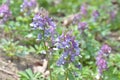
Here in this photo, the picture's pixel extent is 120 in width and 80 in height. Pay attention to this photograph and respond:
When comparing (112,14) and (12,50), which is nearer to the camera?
(12,50)

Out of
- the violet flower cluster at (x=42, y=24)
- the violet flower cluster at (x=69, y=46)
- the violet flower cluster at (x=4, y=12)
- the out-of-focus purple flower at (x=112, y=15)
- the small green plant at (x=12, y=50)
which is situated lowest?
the violet flower cluster at (x=69, y=46)

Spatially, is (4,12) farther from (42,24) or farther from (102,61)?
(102,61)

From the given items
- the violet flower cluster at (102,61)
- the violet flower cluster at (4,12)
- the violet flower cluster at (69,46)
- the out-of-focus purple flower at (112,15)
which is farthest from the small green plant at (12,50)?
the out-of-focus purple flower at (112,15)

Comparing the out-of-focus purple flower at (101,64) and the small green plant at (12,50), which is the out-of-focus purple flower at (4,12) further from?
the out-of-focus purple flower at (101,64)

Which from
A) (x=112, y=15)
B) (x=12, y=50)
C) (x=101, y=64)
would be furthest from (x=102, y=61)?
(x=112, y=15)

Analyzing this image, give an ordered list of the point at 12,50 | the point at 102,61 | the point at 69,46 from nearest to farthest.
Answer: the point at 69,46
the point at 102,61
the point at 12,50

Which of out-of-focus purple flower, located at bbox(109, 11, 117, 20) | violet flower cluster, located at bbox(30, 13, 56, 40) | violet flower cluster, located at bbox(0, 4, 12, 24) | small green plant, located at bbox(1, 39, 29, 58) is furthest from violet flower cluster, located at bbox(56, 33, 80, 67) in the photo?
out-of-focus purple flower, located at bbox(109, 11, 117, 20)

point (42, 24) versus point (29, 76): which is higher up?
point (42, 24)

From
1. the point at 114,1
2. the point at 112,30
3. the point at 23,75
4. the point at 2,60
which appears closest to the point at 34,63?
the point at 2,60

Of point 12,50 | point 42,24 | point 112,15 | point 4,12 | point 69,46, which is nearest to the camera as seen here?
point 69,46

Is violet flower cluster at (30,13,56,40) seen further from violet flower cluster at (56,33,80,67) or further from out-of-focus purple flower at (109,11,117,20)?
out-of-focus purple flower at (109,11,117,20)

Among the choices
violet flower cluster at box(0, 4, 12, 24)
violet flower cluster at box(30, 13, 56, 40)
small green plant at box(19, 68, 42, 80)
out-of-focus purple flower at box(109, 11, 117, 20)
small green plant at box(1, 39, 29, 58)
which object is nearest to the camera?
violet flower cluster at box(30, 13, 56, 40)

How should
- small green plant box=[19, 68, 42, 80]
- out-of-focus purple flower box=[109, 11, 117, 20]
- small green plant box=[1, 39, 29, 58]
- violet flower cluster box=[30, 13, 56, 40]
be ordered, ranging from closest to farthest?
1. violet flower cluster box=[30, 13, 56, 40]
2. small green plant box=[19, 68, 42, 80]
3. small green plant box=[1, 39, 29, 58]
4. out-of-focus purple flower box=[109, 11, 117, 20]

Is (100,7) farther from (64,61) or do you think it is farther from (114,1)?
(64,61)
